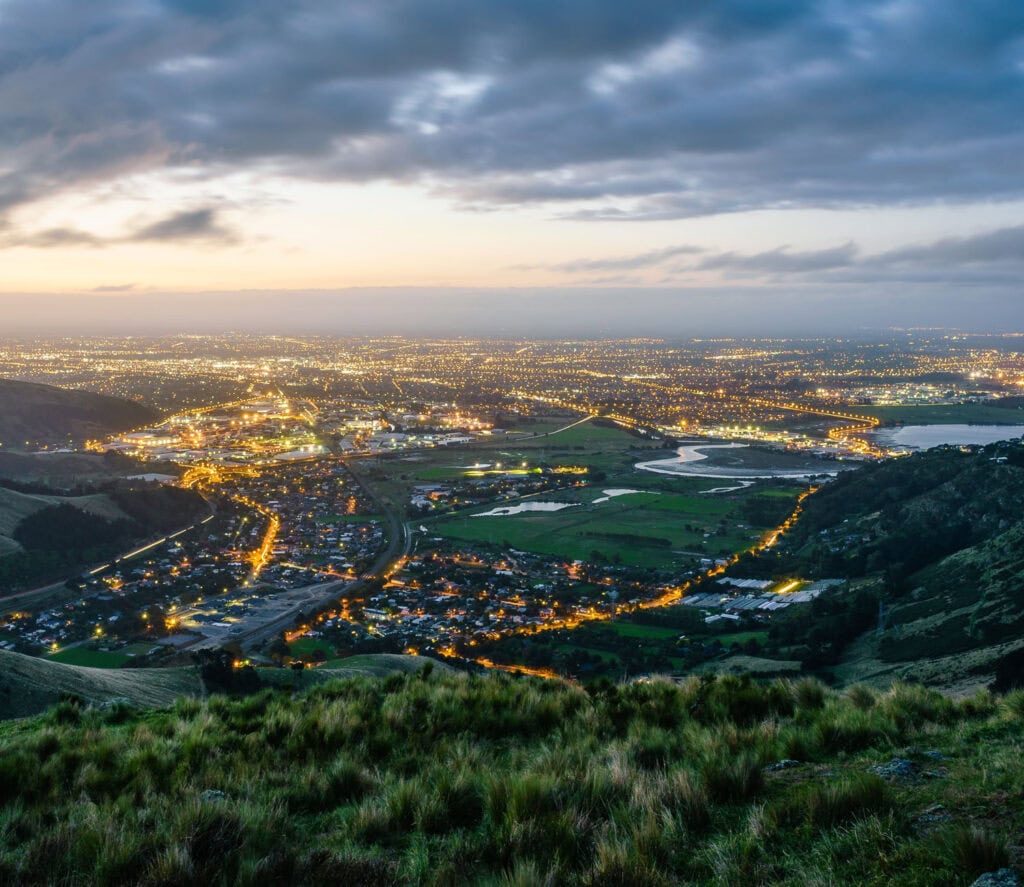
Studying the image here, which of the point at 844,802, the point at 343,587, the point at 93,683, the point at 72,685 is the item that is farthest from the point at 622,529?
the point at 844,802

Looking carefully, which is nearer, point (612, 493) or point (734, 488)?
point (612, 493)

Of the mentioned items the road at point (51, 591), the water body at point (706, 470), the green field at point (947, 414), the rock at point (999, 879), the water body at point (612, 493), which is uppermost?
the rock at point (999, 879)

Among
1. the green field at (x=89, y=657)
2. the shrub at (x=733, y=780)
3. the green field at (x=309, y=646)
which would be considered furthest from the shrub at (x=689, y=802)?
the green field at (x=89, y=657)

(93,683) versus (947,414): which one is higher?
(93,683)

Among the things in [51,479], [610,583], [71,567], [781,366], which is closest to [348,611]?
[610,583]

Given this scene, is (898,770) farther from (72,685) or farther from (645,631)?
(645,631)

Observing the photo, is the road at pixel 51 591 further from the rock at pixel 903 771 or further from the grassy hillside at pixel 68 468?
the rock at pixel 903 771
